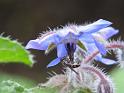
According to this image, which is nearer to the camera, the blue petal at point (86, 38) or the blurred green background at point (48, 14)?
the blue petal at point (86, 38)

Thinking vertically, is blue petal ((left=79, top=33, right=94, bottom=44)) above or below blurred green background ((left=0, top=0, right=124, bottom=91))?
below

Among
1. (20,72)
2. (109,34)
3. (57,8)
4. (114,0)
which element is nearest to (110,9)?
(114,0)

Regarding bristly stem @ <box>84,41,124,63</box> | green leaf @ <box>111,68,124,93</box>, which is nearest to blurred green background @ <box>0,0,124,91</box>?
green leaf @ <box>111,68,124,93</box>

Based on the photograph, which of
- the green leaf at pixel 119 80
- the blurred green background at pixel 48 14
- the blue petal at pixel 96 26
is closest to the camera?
the blue petal at pixel 96 26

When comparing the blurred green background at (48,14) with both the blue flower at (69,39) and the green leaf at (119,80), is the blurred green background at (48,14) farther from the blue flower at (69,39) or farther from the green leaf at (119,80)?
the blue flower at (69,39)

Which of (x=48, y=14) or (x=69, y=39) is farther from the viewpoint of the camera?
(x=48, y=14)

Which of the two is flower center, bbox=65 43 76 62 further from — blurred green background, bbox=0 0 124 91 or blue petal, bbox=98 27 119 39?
blurred green background, bbox=0 0 124 91

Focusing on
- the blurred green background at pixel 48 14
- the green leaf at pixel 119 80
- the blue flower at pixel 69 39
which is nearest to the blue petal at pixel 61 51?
the blue flower at pixel 69 39

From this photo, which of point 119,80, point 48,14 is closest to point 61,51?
point 119,80

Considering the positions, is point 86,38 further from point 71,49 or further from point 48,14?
point 48,14
